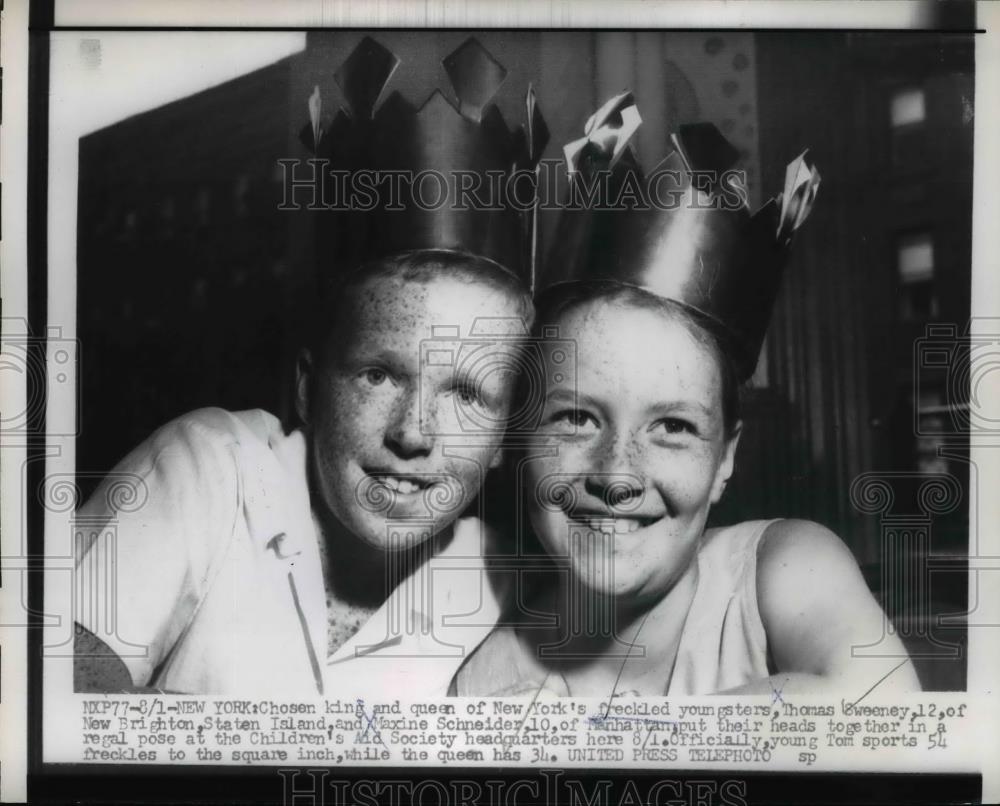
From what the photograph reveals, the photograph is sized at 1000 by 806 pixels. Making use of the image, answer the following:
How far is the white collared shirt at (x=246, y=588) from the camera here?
4.19 meters

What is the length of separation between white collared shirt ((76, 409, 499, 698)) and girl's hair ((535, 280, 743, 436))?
836 millimetres

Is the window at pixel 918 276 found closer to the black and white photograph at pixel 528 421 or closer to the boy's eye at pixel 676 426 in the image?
the black and white photograph at pixel 528 421

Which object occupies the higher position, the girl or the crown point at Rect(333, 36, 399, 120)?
the crown point at Rect(333, 36, 399, 120)

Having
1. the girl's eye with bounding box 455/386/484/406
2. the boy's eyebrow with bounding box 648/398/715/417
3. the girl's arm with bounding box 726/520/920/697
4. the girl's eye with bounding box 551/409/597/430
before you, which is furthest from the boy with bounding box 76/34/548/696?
the girl's arm with bounding box 726/520/920/697

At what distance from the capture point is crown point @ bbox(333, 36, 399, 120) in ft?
13.8

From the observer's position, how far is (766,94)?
420 cm

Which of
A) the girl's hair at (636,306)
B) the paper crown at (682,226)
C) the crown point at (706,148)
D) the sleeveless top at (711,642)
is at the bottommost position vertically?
the sleeveless top at (711,642)

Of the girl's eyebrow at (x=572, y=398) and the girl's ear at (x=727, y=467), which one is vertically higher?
the girl's eyebrow at (x=572, y=398)

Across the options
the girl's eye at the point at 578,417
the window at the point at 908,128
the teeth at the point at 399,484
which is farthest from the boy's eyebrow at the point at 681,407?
the window at the point at 908,128

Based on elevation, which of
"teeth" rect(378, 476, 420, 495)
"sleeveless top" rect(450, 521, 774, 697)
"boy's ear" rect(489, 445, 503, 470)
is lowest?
"sleeveless top" rect(450, 521, 774, 697)

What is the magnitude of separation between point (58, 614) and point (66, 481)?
49cm

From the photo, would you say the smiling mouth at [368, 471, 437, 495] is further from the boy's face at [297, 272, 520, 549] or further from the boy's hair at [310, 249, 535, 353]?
the boy's hair at [310, 249, 535, 353]

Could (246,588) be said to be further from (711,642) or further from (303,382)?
(711,642)

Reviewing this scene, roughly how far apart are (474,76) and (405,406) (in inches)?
48.6
